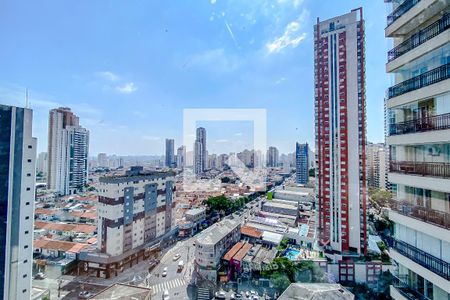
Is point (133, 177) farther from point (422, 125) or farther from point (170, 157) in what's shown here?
point (422, 125)

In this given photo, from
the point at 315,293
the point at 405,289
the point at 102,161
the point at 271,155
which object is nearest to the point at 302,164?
the point at 271,155

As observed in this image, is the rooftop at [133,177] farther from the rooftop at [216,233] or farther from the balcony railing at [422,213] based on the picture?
the balcony railing at [422,213]

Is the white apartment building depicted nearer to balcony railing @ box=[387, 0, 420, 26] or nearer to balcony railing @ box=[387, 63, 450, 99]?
balcony railing @ box=[387, 63, 450, 99]

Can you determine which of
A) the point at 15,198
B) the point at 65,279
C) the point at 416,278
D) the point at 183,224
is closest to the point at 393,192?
the point at 416,278

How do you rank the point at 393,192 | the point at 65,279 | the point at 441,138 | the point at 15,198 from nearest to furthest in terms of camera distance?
the point at 441,138 < the point at 393,192 < the point at 15,198 < the point at 65,279

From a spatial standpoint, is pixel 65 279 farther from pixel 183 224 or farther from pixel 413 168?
pixel 413 168

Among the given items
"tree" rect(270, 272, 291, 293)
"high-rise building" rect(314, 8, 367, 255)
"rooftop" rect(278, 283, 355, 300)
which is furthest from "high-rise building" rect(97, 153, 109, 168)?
"rooftop" rect(278, 283, 355, 300)
